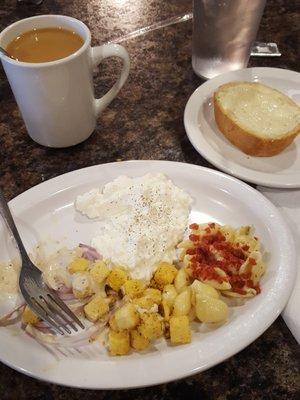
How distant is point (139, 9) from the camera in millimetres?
1638

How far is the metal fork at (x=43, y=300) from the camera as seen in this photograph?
744 mm

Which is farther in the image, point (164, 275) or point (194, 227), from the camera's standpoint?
point (194, 227)

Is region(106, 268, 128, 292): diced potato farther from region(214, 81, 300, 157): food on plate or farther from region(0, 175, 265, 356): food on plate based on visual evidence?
region(214, 81, 300, 157): food on plate

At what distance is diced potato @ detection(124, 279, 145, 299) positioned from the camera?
0.77 meters

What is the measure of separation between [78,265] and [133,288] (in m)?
0.12

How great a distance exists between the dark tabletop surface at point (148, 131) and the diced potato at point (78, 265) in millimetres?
205

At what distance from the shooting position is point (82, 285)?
779 mm

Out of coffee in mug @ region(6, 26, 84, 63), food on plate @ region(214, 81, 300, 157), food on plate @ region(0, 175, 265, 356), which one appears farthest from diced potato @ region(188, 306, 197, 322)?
coffee in mug @ region(6, 26, 84, 63)

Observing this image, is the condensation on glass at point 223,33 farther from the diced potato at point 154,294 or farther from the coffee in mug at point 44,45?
the diced potato at point 154,294

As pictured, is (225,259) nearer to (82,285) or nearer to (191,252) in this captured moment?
(191,252)

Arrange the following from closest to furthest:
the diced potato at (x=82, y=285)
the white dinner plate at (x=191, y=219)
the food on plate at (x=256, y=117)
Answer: the white dinner plate at (x=191, y=219)
the diced potato at (x=82, y=285)
the food on plate at (x=256, y=117)

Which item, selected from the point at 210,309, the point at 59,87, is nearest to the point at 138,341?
the point at 210,309

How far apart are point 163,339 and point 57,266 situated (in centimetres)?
26

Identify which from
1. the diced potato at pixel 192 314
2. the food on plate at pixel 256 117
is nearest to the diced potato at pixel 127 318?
the diced potato at pixel 192 314
